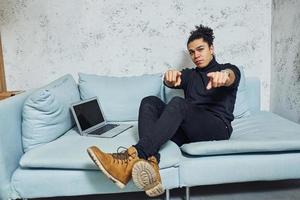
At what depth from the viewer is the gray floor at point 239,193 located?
170cm

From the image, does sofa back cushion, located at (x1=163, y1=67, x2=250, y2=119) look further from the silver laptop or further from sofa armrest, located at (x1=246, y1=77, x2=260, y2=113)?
the silver laptop

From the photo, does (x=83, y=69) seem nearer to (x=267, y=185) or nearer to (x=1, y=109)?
(x=1, y=109)

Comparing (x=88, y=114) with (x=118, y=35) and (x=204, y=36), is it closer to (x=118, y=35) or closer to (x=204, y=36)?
(x=118, y=35)

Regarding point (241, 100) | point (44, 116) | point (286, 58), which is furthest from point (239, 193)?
point (44, 116)

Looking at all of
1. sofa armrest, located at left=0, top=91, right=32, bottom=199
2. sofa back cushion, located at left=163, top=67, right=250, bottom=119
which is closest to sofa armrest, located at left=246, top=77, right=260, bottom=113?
sofa back cushion, located at left=163, top=67, right=250, bottom=119

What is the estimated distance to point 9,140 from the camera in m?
1.52

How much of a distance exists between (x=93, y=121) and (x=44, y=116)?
40cm

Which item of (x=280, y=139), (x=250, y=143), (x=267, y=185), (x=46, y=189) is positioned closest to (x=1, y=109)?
(x=46, y=189)

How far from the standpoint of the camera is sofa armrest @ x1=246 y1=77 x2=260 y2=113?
2.29 meters

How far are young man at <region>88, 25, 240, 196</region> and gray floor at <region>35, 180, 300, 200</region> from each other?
313mm

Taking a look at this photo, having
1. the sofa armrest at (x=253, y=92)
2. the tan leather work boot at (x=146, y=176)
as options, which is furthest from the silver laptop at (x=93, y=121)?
the sofa armrest at (x=253, y=92)

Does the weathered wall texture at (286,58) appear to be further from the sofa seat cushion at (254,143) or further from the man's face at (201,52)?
the man's face at (201,52)

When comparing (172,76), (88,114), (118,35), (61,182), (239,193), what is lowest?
(239,193)

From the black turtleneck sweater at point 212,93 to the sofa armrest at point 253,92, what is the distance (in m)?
0.52
